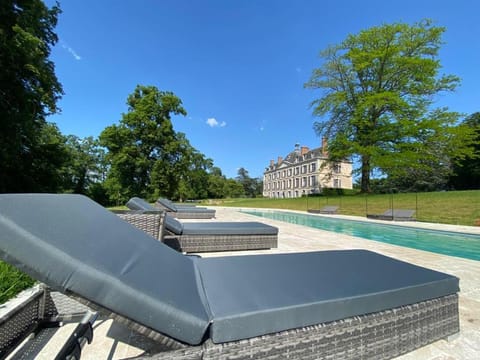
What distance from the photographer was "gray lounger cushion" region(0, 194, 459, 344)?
2.68ft

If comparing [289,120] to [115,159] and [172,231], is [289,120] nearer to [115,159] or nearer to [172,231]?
[115,159]

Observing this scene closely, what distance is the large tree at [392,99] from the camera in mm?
15992

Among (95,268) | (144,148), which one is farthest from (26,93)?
(95,268)

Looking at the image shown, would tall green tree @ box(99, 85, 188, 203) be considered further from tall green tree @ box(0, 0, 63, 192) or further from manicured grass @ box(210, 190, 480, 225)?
manicured grass @ box(210, 190, 480, 225)

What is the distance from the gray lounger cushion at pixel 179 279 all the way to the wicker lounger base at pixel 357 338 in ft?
0.14

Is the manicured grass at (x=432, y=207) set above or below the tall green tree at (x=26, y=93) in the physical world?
below

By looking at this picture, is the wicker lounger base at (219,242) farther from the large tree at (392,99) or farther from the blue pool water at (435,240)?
the large tree at (392,99)

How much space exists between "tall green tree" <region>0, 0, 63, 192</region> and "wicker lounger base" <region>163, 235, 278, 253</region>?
8.74 m

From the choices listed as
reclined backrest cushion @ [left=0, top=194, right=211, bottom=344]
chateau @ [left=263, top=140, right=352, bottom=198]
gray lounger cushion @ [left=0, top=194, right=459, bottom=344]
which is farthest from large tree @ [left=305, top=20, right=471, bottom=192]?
reclined backrest cushion @ [left=0, top=194, right=211, bottom=344]

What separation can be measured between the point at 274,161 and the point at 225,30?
43.0 meters

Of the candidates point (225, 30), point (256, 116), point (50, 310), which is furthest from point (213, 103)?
point (50, 310)

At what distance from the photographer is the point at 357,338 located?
3.85 ft

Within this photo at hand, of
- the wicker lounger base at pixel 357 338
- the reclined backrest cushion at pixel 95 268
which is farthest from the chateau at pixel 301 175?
the reclined backrest cushion at pixel 95 268

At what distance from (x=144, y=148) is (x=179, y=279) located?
19547mm
